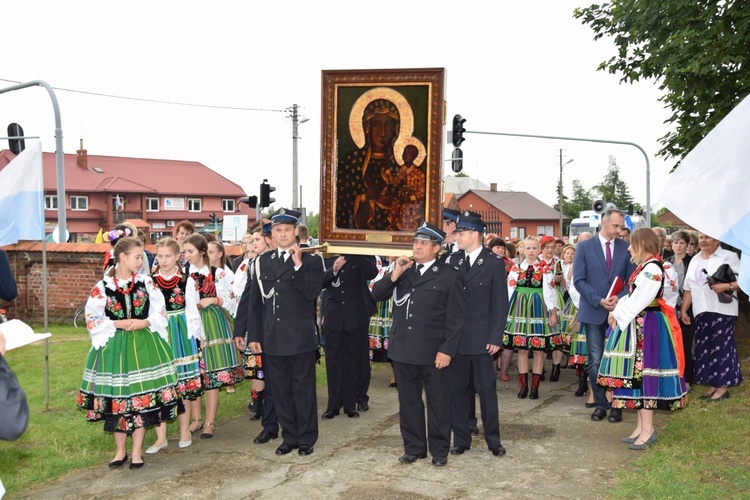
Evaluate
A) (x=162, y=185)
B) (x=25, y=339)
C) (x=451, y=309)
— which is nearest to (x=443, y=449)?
(x=451, y=309)

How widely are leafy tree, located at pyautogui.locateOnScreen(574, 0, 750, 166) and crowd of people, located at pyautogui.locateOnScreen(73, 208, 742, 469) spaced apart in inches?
196

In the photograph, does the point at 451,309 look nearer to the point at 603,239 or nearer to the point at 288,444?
the point at 288,444

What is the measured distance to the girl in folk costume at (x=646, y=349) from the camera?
6829 mm

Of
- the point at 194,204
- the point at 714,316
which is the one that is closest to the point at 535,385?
the point at 714,316

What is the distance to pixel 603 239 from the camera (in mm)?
8195

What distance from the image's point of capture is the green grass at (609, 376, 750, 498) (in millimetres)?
5707

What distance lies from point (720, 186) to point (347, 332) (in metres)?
4.70

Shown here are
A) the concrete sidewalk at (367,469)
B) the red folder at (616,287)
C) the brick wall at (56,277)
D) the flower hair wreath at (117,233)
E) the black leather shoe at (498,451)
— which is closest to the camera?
the concrete sidewalk at (367,469)

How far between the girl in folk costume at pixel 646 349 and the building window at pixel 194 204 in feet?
214

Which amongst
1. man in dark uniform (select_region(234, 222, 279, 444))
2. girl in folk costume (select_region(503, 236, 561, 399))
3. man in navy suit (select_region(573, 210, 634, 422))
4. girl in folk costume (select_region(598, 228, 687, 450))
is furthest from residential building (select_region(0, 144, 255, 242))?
girl in folk costume (select_region(598, 228, 687, 450))

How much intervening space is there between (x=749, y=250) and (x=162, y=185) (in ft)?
218

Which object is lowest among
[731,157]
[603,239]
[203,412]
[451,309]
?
[203,412]

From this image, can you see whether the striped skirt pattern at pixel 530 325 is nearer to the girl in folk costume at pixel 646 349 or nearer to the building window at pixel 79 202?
the girl in folk costume at pixel 646 349

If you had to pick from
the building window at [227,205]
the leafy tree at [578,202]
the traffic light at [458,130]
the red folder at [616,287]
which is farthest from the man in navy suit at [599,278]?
the leafy tree at [578,202]
